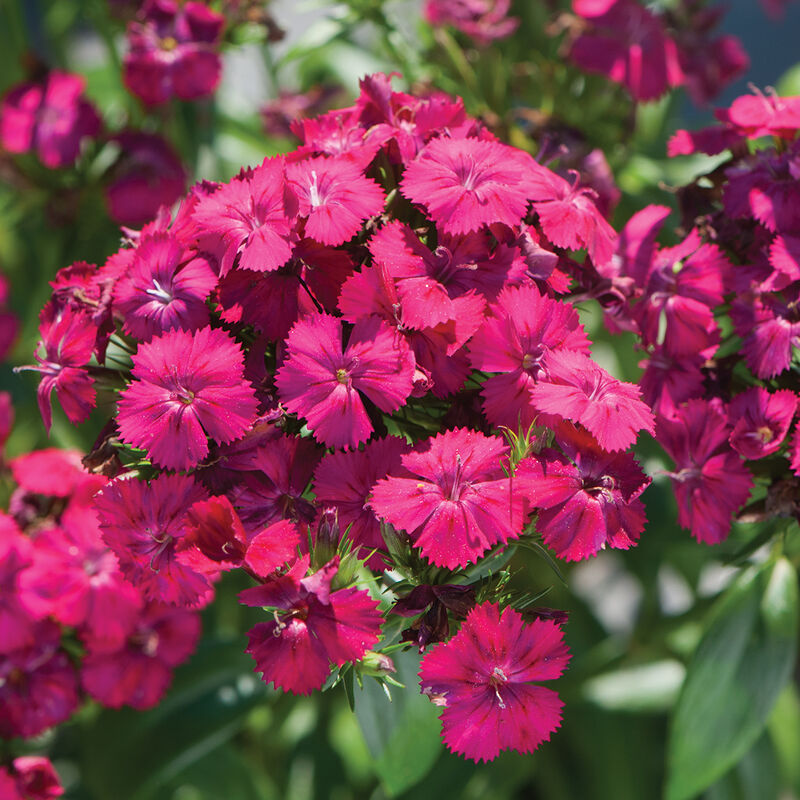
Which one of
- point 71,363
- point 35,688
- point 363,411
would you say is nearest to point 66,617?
point 35,688

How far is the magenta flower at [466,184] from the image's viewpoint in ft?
1.77

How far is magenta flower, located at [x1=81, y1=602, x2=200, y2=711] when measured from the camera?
2.51ft

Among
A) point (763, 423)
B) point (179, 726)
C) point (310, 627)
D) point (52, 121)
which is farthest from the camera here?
point (52, 121)

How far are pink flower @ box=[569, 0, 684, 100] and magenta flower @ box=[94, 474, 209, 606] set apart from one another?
0.69 meters

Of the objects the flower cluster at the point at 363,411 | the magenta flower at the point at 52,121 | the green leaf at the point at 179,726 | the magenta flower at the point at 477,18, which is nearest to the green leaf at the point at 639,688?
the green leaf at the point at 179,726

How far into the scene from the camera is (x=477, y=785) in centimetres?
111

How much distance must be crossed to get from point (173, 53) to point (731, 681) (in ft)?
2.83

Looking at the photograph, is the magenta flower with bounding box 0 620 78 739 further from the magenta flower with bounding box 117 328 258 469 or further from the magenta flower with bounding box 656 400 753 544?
the magenta flower with bounding box 656 400 753 544

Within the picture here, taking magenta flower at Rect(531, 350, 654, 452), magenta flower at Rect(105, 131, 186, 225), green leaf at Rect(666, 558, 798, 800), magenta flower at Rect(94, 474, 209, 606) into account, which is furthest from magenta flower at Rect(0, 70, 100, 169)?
green leaf at Rect(666, 558, 798, 800)

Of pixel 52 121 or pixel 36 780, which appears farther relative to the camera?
pixel 52 121

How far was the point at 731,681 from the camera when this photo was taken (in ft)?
2.64

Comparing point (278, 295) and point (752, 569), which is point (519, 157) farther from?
point (752, 569)

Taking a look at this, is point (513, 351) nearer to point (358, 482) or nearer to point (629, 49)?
point (358, 482)

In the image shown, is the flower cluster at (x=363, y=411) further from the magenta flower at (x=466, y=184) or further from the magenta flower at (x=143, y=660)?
the magenta flower at (x=143, y=660)
